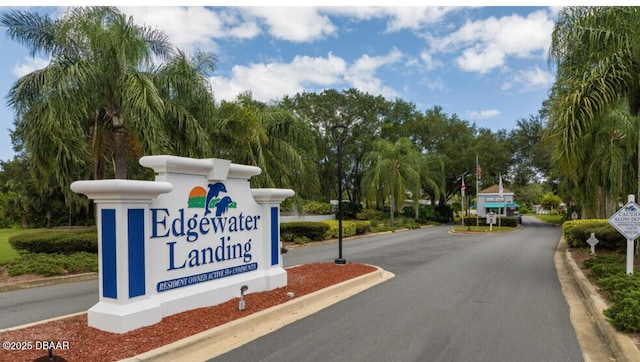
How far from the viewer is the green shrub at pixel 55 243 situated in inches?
521

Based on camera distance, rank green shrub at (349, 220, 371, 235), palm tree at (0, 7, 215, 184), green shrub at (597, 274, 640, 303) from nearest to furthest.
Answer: green shrub at (597, 274, 640, 303) → palm tree at (0, 7, 215, 184) → green shrub at (349, 220, 371, 235)

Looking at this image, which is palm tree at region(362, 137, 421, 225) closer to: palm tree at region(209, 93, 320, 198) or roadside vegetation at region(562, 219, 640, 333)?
palm tree at region(209, 93, 320, 198)

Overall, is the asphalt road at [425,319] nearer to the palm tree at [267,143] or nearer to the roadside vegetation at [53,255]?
the roadside vegetation at [53,255]

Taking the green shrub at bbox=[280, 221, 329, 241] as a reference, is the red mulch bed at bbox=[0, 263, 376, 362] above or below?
above

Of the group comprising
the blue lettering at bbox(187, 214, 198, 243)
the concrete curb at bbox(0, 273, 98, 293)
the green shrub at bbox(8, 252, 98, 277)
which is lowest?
the concrete curb at bbox(0, 273, 98, 293)

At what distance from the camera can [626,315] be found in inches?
236

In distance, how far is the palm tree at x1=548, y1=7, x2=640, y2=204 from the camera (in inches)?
427

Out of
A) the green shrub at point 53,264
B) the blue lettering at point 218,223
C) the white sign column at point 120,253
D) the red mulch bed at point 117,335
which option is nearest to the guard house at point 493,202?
the green shrub at point 53,264

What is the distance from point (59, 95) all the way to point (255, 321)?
353 inches

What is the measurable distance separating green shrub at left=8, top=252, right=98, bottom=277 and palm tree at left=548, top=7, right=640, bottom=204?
1280 centimetres

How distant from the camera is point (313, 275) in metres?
10.8

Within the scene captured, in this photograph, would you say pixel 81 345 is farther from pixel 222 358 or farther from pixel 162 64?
pixel 162 64

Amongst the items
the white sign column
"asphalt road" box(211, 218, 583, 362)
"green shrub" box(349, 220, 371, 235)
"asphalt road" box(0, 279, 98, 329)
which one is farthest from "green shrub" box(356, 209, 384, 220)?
the white sign column

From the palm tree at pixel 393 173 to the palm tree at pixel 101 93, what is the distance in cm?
2192
